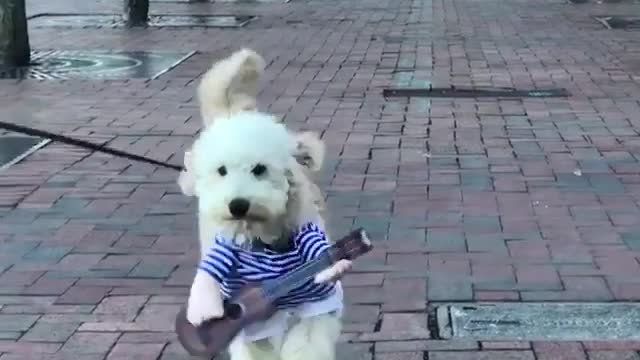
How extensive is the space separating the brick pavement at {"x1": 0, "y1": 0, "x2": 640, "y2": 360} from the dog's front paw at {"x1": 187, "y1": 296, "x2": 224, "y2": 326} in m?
1.27

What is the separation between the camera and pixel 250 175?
10.5 feet

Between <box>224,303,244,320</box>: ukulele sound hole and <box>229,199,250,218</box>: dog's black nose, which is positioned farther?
<box>224,303,244,320</box>: ukulele sound hole

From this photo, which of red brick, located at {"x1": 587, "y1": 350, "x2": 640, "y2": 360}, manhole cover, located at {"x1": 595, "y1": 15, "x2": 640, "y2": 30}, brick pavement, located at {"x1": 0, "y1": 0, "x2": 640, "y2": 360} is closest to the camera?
red brick, located at {"x1": 587, "y1": 350, "x2": 640, "y2": 360}

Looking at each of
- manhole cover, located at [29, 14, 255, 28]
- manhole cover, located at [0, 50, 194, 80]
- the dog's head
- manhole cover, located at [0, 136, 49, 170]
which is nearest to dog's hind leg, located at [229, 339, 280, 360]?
the dog's head

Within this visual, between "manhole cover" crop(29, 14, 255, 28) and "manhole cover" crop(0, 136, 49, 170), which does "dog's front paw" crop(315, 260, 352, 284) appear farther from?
"manhole cover" crop(29, 14, 255, 28)

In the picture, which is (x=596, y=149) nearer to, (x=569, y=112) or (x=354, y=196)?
(x=569, y=112)

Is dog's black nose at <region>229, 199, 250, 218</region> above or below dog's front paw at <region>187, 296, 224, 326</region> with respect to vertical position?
above

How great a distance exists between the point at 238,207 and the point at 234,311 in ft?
1.20

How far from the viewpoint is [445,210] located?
6.67 m

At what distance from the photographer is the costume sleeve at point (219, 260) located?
3.40 meters

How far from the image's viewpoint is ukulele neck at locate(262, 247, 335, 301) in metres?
3.30

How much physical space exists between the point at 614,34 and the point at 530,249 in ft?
33.1

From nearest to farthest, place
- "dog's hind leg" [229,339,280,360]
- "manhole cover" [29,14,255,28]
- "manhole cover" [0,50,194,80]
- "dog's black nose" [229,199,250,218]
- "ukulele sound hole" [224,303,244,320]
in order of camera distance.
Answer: "dog's black nose" [229,199,250,218]
"ukulele sound hole" [224,303,244,320]
"dog's hind leg" [229,339,280,360]
"manhole cover" [0,50,194,80]
"manhole cover" [29,14,255,28]

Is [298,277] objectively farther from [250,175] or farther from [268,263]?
[250,175]
